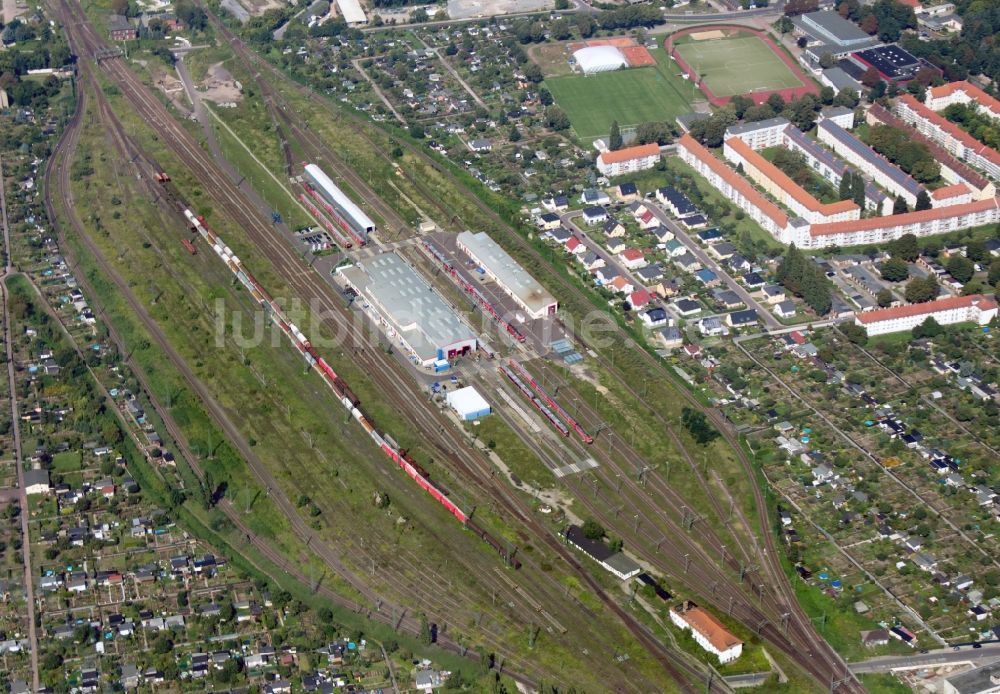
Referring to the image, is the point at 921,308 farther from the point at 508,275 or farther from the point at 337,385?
the point at 337,385

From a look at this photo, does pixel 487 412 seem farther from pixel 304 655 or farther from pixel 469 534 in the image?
pixel 304 655

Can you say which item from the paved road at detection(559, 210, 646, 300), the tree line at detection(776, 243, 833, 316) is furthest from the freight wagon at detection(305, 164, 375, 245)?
the tree line at detection(776, 243, 833, 316)

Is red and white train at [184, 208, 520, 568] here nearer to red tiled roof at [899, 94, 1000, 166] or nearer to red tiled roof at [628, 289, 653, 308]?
red tiled roof at [628, 289, 653, 308]

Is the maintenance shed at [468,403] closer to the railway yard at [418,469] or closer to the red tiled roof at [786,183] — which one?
the railway yard at [418,469]

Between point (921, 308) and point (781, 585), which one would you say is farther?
point (921, 308)

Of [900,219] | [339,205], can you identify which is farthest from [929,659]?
[339,205]
